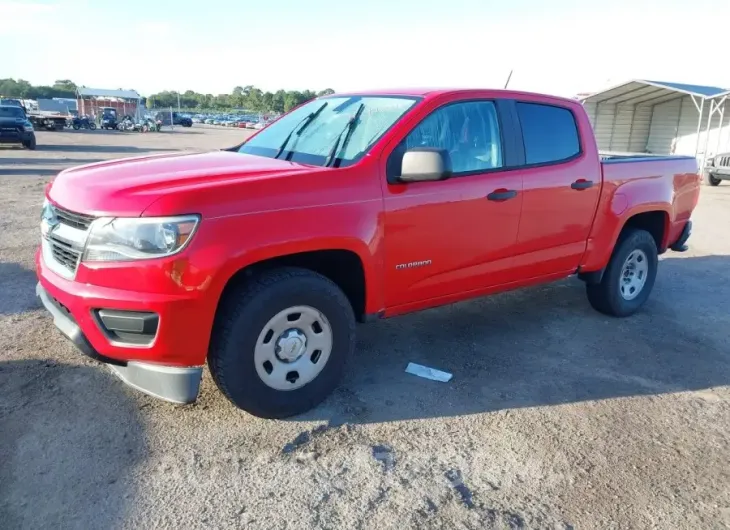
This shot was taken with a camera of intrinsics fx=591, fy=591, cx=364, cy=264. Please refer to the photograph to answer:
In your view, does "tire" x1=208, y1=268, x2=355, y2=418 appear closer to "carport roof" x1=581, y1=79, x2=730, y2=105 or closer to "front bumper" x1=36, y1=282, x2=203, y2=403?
"front bumper" x1=36, y1=282, x2=203, y2=403

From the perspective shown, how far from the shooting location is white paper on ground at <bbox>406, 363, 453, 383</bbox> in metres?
4.06

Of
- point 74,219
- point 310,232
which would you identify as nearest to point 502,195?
point 310,232

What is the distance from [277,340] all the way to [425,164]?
1303 mm

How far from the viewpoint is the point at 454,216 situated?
382 centimetres

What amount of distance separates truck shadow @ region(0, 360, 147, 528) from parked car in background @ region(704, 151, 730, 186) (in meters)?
17.7

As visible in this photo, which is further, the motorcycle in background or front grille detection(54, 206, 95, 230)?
the motorcycle in background

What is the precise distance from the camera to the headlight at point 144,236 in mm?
2816

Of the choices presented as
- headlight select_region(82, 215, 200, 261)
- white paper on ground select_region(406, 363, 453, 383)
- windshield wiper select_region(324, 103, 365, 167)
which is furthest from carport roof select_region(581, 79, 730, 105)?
headlight select_region(82, 215, 200, 261)

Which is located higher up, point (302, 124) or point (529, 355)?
point (302, 124)

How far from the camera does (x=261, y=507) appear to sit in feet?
8.79

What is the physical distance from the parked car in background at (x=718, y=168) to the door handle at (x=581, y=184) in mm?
14588

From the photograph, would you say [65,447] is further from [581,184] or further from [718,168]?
[718,168]

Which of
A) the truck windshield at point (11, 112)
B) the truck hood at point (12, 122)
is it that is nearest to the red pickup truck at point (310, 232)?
the truck hood at point (12, 122)

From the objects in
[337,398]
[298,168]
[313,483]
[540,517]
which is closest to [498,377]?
[337,398]
